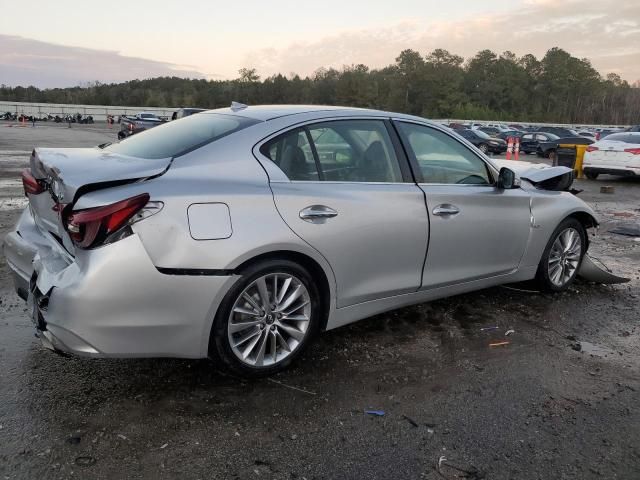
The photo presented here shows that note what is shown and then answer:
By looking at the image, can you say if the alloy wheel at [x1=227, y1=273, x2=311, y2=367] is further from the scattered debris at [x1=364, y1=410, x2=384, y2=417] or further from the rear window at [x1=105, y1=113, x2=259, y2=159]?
the rear window at [x1=105, y1=113, x2=259, y2=159]

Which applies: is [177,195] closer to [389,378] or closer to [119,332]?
[119,332]

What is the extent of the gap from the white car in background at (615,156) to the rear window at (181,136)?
48.4ft

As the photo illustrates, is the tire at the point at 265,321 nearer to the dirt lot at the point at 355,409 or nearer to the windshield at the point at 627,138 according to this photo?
the dirt lot at the point at 355,409

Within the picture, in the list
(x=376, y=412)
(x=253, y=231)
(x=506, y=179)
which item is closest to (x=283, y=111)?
(x=253, y=231)

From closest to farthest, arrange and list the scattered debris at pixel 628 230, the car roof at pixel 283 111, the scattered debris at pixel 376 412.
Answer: the scattered debris at pixel 376 412
the car roof at pixel 283 111
the scattered debris at pixel 628 230

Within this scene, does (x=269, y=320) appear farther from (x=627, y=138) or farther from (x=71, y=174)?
(x=627, y=138)

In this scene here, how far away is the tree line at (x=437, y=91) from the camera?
106m

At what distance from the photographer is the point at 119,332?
9.02ft

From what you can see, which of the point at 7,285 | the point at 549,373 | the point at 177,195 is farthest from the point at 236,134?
the point at 7,285

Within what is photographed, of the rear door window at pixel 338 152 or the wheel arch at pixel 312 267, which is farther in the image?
the rear door window at pixel 338 152

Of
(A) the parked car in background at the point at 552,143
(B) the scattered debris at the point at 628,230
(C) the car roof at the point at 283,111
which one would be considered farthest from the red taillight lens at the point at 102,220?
(A) the parked car in background at the point at 552,143

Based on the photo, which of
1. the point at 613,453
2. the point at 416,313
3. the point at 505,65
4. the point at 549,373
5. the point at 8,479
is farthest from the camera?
the point at 505,65

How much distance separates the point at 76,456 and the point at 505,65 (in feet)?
437

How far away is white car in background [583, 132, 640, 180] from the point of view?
1528cm
